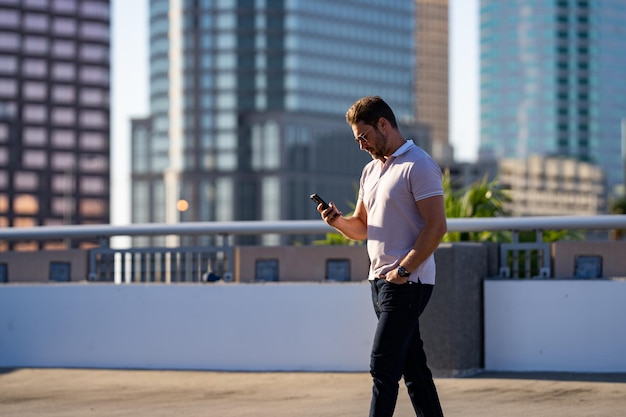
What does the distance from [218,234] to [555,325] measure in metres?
2.50

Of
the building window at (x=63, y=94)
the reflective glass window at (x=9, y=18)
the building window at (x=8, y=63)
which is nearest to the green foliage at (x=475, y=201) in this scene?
the building window at (x=8, y=63)

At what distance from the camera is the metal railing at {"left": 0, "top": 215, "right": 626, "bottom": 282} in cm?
812

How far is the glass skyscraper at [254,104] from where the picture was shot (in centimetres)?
14538

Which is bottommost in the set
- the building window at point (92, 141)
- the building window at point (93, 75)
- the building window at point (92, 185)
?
the building window at point (92, 185)

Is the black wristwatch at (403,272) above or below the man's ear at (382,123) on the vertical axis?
below

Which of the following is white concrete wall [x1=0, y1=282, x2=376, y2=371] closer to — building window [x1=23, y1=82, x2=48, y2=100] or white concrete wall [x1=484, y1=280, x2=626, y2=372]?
white concrete wall [x1=484, y1=280, x2=626, y2=372]

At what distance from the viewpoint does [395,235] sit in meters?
5.15

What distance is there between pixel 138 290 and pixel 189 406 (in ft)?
6.34

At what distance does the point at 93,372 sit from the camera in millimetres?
8727

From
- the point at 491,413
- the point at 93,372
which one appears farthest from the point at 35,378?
the point at 491,413

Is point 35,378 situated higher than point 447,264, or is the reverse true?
point 447,264

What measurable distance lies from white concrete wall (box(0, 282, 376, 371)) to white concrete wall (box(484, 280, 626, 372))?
0.87 m

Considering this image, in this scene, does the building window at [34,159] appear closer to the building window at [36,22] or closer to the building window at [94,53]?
the building window at [94,53]

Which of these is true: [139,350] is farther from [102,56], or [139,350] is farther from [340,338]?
[102,56]
